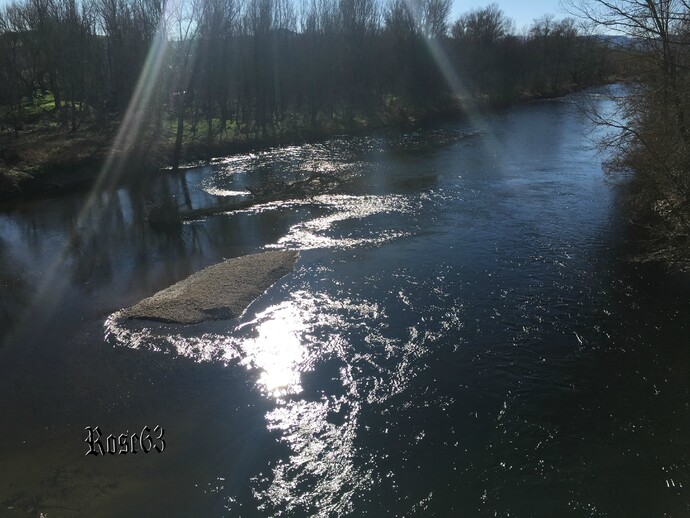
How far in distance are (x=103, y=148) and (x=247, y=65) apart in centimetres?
1645

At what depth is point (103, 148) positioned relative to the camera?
36.1 m

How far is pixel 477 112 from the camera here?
6025cm

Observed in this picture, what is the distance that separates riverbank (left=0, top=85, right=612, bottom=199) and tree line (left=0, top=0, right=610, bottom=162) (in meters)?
0.91

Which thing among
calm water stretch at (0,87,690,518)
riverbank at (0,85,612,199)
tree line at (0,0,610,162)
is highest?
tree line at (0,0,610,162)

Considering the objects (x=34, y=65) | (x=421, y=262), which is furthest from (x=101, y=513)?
(x=34, y=65)

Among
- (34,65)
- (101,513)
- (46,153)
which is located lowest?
(101,513)

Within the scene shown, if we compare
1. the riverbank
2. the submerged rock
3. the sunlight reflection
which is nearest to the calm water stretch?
the sunlight reflection

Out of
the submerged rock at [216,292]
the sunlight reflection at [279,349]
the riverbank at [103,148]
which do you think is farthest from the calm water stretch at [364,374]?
the riverbank at [103,148]

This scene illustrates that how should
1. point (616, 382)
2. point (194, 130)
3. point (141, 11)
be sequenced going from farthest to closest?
point (194, 130)
point (141, 11)
point (616, 382)

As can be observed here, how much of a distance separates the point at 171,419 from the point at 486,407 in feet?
20.4

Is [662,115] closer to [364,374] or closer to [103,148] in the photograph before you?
[364,374]

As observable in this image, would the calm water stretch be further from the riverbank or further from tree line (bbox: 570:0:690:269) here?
the riverbank

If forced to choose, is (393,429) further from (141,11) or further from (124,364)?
(141,11)

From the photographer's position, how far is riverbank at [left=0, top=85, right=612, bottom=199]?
99.5ft
